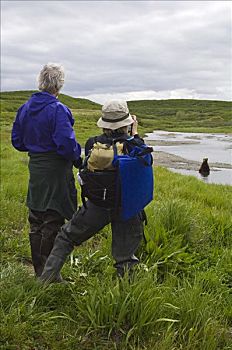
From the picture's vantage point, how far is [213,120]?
297 feet

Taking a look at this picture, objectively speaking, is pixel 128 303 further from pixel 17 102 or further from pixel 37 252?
pixel 17 102

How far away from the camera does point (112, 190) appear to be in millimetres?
3904

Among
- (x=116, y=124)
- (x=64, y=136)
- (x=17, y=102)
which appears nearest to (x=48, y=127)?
(x=64, y=136)

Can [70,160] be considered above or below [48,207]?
above

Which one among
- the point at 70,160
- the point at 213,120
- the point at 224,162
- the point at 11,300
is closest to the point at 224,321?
the point at 11,300

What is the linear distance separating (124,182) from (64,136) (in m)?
0.79

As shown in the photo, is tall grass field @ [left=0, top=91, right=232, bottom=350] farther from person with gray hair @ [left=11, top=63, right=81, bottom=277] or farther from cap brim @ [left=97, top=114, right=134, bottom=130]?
cap brim @ [left=97, top=114, right=134, bottom=130]

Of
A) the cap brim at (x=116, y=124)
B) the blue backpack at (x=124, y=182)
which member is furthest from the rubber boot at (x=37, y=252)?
the cap brim at (x=116, y=124)

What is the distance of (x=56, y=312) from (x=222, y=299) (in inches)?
60.4

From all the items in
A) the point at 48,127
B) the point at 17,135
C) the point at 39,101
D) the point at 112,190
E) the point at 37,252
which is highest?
the point at 39,101

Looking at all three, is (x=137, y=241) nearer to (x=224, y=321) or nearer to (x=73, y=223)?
(x=73, y=223)

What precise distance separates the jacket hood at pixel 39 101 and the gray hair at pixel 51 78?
0.20ft

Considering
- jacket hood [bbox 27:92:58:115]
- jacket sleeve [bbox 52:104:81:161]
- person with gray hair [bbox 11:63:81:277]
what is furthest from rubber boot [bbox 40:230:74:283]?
jacket hood [bbox 27:92:58:115]

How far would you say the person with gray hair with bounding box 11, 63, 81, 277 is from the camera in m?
4.32
